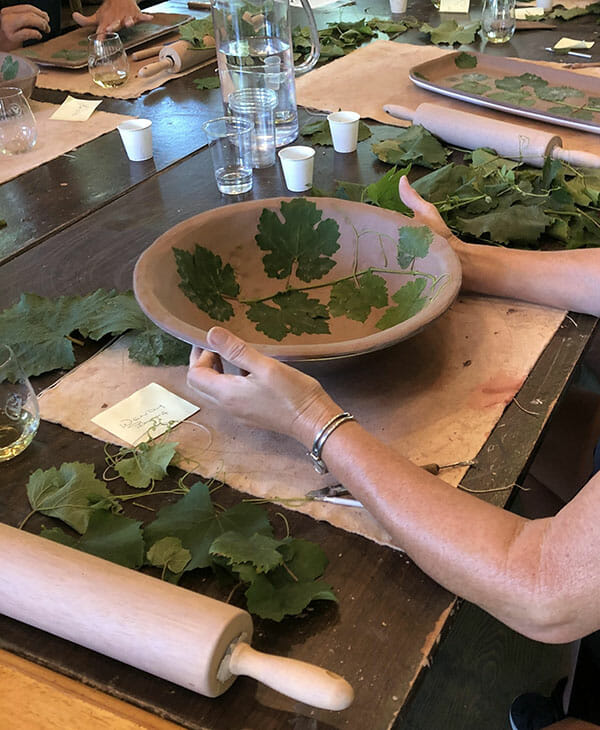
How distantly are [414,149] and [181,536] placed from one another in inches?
45.6

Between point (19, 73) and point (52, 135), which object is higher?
point (19, 73)

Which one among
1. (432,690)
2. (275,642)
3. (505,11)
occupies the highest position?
(505,11)

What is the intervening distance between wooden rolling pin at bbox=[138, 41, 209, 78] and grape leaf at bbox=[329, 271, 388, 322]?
139 cm

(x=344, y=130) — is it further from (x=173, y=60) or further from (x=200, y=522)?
(x=200, y=522)

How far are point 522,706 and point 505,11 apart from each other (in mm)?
2074

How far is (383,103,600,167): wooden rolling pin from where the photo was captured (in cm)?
154

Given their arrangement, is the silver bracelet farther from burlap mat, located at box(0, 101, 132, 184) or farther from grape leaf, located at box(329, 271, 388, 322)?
burlap mat, located at box(0, 101, 132, 184)

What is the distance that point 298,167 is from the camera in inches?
59.6

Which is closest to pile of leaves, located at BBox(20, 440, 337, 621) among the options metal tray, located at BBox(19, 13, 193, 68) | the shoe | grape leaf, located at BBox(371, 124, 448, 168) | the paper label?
the shoe

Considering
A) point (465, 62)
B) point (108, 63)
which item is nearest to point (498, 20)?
point (465, 62)

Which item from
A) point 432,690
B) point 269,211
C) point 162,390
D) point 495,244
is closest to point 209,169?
point 269,211

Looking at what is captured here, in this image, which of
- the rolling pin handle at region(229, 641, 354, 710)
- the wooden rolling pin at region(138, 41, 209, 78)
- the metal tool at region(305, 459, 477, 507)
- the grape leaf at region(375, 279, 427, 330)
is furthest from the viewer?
the wooden rolling pin at region(138, 41, 209, 78)

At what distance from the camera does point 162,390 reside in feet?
3.36

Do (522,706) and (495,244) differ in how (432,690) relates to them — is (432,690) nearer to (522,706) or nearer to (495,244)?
(522,706)
